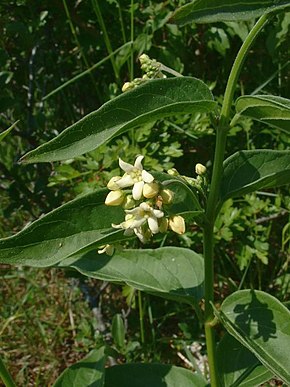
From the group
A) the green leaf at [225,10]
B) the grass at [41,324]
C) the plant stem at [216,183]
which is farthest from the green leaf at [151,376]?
the green leaf at [225,10]

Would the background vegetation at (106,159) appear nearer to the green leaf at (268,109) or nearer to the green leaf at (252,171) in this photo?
the green leaf at (252,171)

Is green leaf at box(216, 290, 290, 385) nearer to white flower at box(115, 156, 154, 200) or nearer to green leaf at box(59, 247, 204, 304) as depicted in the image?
green leaf at box(59, 247, 204, 304)

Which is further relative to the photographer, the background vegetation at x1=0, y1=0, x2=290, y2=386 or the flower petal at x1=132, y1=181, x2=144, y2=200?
the background vegetation at x1=0, y1=0, x2=290, y2=386

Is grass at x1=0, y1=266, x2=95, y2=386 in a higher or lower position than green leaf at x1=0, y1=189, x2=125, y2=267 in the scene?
lower

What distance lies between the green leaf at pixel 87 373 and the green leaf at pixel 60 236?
649 mm

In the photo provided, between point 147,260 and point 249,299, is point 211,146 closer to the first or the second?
point 147,260

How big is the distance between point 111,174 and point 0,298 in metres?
0.94

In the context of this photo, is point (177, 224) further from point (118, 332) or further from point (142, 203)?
point (118, 332)

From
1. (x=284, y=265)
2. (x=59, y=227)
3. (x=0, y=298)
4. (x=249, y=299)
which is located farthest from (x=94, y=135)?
(x=0, y=298)

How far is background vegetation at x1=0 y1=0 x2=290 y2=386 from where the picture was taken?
101 inches

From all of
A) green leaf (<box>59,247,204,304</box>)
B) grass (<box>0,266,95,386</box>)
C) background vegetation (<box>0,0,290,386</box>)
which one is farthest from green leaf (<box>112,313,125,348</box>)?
green leaf (<box>59,247,204,304</box>)

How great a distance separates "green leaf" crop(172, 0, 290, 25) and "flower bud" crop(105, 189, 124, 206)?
400 millimetres

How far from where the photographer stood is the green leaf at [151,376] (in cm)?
203

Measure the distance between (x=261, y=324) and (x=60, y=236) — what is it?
62 centimetres
